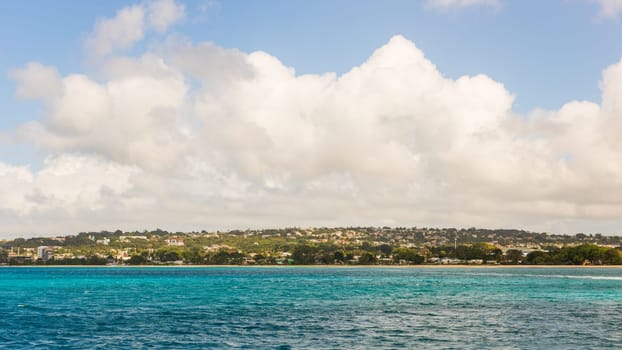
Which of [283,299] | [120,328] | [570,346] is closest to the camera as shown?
[570,346]

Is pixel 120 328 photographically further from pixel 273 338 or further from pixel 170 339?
pixel 273 338

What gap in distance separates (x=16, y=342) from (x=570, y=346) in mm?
43115

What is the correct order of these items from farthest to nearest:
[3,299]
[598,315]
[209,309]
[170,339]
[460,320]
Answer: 1. [3,299]
2. [209,309]
3. [598,315]
4. [460,320]
5. [170,339]

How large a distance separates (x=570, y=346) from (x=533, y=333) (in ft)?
23.4

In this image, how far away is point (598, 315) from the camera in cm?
7406

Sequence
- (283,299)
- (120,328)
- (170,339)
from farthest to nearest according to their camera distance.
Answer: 1. (283,299)
2. (120,328)
3. (170,339)

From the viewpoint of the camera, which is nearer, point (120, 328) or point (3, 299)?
point (120, 328)

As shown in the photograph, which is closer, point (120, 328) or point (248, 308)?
point (120, 328)

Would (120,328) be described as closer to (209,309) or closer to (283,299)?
(209,309)

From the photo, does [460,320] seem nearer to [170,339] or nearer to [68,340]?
[170,339]

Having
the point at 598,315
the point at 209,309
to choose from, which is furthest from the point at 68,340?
the point at 598,315

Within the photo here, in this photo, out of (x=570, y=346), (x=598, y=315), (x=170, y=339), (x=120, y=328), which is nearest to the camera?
(x=570, y=346)

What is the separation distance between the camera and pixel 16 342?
179 feet

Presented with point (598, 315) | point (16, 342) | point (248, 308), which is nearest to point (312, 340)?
point (16, 342)
